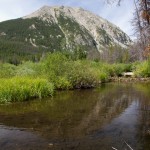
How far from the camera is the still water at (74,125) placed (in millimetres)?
12477

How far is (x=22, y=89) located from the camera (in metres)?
24.3

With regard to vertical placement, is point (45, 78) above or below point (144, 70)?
below

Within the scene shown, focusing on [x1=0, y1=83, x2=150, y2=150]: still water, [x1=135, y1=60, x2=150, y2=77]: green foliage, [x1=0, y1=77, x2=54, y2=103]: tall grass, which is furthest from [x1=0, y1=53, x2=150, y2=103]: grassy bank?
[x1=135, y1=60, x2=150, y2=77]: green foliage

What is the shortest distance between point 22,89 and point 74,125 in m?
9.46

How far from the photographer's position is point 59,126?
1580 centimetres

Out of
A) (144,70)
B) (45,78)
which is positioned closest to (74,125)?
(45,78)

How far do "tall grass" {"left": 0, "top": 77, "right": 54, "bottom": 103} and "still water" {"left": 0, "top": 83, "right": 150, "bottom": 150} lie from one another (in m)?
1.29

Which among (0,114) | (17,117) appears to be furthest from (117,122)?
(0,114)

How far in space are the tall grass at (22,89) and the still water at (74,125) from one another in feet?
4.22

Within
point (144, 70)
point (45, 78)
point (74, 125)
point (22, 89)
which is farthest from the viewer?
point (144, 70)

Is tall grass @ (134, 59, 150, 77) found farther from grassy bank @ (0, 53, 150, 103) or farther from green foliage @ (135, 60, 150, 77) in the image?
grassy bank @ (0, 53, 150, 103)

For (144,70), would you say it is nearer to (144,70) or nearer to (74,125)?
(144,70)

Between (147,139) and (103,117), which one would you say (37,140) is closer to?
(147,139)

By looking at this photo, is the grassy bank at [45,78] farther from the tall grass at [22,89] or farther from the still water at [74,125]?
the still water at [74,125]
